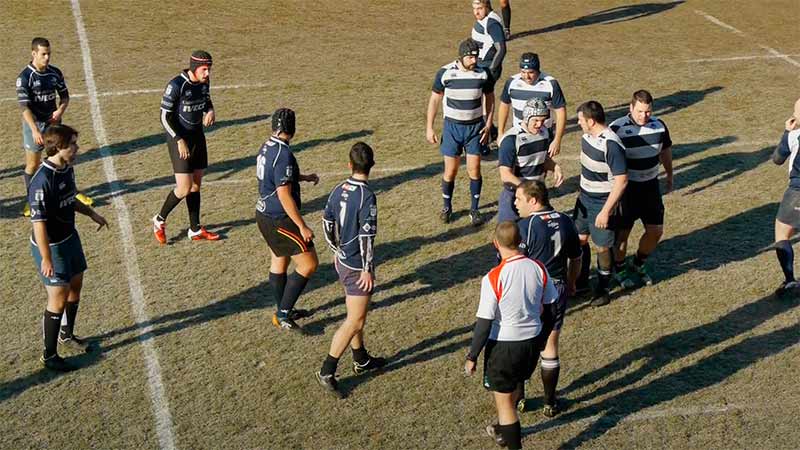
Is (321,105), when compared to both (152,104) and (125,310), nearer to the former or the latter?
(152,104)

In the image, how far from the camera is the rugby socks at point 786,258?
426 inches

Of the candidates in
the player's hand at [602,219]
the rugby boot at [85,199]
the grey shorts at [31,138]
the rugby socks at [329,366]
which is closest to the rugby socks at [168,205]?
the rugby boot at [85,199]

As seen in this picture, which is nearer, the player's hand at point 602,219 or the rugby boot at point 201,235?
the player's hand at point 602,219

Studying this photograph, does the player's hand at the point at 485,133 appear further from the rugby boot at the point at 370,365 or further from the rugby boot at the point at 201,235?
the rugby boot at the point at 370,365

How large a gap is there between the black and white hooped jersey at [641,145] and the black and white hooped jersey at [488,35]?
15.8ft

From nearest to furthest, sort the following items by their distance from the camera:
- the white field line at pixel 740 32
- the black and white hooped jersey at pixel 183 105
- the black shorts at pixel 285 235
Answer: the black shorts at pixel 285 235 < the black and white hooped jersey at pixel 183 105 < the white field line at pixel 740 32

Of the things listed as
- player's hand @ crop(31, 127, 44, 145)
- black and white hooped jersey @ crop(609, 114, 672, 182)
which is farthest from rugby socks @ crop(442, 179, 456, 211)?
player's hand @ crop(31, 127, 44, 145)

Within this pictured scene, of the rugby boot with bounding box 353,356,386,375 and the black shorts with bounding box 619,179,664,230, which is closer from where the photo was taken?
the rugby boot with bounding box 353,356,386,375

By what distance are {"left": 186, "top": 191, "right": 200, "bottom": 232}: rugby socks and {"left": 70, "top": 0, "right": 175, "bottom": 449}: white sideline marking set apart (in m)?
0.77

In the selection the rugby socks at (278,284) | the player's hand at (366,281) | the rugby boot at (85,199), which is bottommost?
the rugby boot at (85,199)

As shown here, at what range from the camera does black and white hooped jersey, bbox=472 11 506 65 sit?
604 inches

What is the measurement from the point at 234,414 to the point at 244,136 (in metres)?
7.51

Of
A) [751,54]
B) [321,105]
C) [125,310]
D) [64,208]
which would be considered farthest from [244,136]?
[751,54]

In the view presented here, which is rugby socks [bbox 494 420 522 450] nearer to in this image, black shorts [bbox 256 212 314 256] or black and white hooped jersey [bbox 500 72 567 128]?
black shorts [bbox 256 212 314 256]
